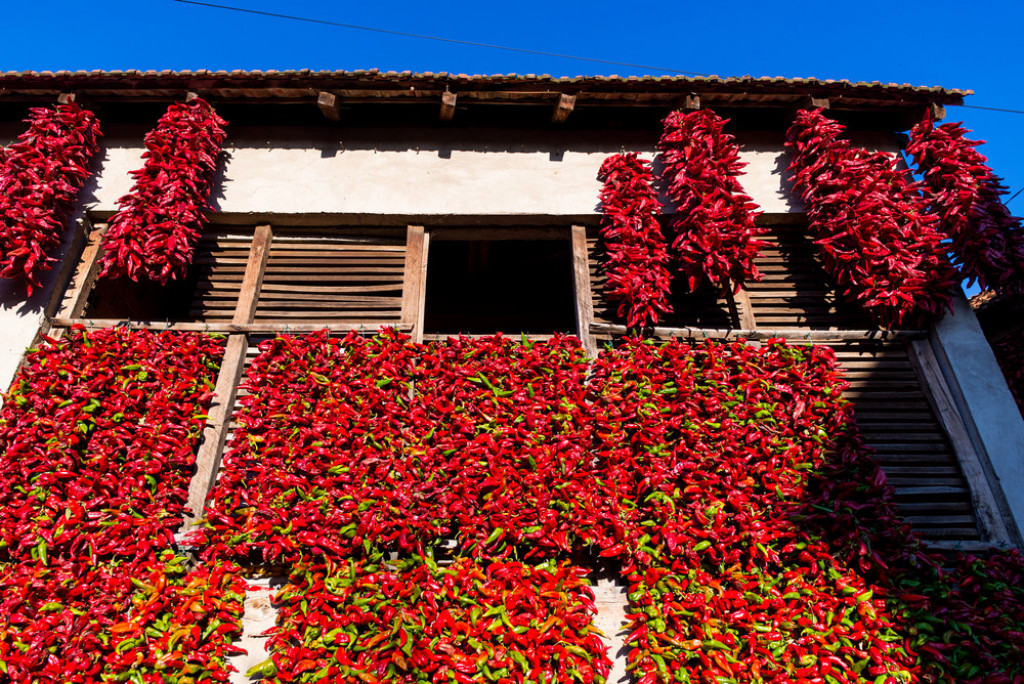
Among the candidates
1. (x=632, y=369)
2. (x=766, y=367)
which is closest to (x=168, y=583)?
(x=632, y=369)

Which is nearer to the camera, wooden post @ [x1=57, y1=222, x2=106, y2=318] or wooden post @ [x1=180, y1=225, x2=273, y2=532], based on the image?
wooden post @ [x1=180, y1=225, x2=273, y2=532]

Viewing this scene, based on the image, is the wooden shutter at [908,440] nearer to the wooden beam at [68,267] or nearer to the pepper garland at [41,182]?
the wooden beam at [68,267]

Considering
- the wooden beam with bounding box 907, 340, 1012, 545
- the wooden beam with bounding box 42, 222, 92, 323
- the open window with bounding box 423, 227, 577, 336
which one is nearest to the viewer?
the wooden beam with bounding box 907, 340, 1012, 545

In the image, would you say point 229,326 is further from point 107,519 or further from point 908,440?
point 908,440

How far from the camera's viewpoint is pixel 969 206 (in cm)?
539

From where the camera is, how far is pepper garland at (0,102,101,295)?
5121mm

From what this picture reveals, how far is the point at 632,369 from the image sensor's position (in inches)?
190

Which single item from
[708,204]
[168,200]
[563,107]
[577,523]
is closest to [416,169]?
[563,107]

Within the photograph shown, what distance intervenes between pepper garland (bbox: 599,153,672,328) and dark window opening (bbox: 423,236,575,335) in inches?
Answer: 88.9

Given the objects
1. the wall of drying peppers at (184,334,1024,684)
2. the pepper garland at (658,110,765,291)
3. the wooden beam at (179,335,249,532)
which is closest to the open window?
the pepper garland at (658,110,765,291)

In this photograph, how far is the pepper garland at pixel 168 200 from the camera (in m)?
5.13

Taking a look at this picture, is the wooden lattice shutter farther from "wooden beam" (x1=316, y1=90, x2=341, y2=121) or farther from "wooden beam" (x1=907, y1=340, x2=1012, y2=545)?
"wooden beam" (x1=907, y1=340, x2=1012, y2=545)

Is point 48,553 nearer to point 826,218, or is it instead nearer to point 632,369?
point 632,369

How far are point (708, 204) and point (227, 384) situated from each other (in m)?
4.07
